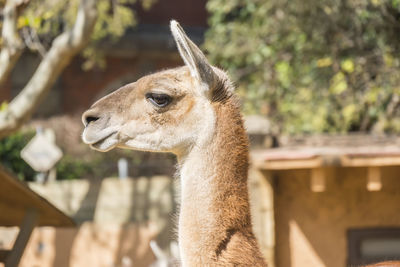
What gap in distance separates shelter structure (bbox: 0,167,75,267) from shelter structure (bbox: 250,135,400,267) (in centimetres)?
294

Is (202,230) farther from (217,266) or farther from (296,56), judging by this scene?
(296,56)

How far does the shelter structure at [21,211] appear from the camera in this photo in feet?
14.3

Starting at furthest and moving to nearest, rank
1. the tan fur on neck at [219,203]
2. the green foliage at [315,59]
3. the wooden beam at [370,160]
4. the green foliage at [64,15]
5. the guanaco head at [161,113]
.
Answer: the green foliage at [315,59] < the green foliage at [64,15] < the wooden beam at [370,160] < the guanaco head at [161,113] < the tan fur on neck at [219,203]

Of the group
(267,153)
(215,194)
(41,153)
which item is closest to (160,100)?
(215,194)

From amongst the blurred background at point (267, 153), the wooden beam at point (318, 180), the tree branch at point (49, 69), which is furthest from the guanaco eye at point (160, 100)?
the tree branch at point (49, 69)

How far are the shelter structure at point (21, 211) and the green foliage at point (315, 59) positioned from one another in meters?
4.77

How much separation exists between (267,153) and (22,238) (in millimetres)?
3362

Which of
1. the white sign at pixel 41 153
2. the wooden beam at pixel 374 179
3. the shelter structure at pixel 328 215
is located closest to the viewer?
the wooden beam at pixel 374 179

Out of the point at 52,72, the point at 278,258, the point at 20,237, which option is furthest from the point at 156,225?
the point at 20,237

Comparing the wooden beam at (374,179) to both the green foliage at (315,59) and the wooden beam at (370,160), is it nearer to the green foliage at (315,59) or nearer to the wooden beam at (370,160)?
the wooden beam at (370,160)

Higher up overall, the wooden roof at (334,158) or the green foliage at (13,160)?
the green foliage at (13,160)

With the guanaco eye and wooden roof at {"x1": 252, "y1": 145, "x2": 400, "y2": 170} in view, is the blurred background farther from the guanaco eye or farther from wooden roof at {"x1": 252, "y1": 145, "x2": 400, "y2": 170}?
the guanaco eye

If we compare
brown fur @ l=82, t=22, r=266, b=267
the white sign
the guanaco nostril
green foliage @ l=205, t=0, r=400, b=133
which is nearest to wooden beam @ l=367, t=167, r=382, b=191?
green foliage @ l=205, t=0, r=400, b=133

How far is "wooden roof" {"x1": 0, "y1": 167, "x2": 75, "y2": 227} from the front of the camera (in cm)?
430
